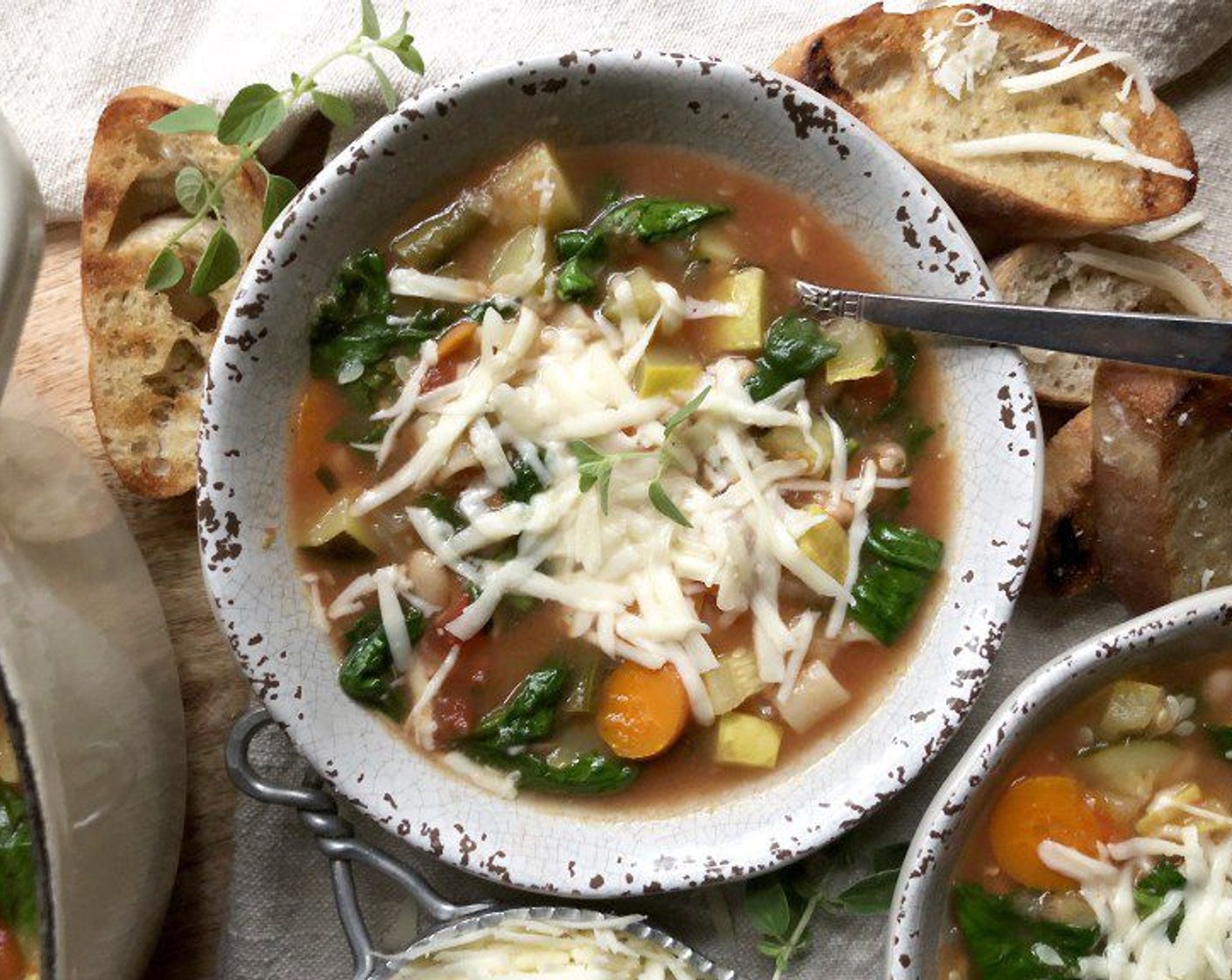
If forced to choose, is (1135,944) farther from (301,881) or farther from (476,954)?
(301,881)

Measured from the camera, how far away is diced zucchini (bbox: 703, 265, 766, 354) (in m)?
3.01

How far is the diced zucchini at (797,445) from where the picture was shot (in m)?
3.01

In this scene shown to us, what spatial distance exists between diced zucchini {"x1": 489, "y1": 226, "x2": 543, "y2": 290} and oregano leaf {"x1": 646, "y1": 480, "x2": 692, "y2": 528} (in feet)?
1.62

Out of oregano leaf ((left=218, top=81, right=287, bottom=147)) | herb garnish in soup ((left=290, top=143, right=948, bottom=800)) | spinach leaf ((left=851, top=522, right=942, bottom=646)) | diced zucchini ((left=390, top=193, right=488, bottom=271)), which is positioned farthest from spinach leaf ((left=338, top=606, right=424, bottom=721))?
oregano leaf ((left=218, top=81, right=287, bottom=147))

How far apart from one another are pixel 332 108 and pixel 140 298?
2.08 ft

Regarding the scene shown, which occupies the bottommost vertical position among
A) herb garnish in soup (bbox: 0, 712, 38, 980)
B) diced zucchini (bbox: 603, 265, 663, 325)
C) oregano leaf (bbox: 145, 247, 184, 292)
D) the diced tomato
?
the diced tomato

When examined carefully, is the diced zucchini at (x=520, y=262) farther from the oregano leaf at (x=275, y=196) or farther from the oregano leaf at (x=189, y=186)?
the oregano leaf at (x=189, y=186)

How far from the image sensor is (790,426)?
3.01 metres

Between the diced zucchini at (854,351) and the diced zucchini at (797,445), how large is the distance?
0.13 m

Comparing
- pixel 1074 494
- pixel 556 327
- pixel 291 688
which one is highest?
pixel 556 327

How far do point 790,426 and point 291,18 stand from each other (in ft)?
5.04

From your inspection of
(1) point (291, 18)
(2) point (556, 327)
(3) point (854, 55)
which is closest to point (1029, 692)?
(2) point (556, 327)

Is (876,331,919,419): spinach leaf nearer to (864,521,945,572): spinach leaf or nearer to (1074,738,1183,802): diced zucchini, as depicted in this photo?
(864,521,945,572): spinach leaf

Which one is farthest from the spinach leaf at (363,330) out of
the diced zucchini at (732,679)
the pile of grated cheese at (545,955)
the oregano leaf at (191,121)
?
the pile of grated cheese at (545,955)
